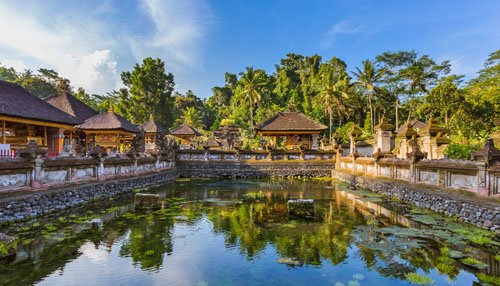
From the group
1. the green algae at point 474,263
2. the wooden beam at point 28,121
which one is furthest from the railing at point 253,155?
the green algae at point 474,263

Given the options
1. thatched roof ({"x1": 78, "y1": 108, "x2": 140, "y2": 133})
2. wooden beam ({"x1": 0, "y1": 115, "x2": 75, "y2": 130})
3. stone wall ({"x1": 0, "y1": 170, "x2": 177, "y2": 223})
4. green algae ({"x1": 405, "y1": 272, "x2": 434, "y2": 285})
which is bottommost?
green algae ({"x1": 405, "y1": 272, "x2": 434, "y2": 285})

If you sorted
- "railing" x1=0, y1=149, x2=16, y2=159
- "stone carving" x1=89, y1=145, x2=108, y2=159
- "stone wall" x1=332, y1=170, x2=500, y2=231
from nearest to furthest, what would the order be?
1. "stone wall" x1=332, y1=170, x2=500, y2=231
2. "railing" x1=0, y1=149, x2=16, y2=159
3. "stone carving" x1=89, y1=145, x2=108, y2=159

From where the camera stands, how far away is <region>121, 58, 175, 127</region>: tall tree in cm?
5575

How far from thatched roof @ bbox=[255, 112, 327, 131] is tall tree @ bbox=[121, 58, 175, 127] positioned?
30.0 metres

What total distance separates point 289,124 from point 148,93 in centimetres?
3345

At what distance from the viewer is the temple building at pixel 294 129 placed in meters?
33.1

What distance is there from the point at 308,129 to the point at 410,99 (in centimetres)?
3310

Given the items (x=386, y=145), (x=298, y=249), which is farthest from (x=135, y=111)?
(x=298, y=249)

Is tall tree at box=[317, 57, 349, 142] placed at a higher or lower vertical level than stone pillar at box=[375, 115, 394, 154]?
higher

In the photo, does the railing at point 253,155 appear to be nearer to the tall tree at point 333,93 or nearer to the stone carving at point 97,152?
the stone carving at point 97,152

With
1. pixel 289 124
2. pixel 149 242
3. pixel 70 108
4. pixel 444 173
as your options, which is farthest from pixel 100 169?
pixel 289 124

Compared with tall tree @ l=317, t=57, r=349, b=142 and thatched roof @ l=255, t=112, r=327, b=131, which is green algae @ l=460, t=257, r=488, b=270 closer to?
thatched roof @ l=255, t=112, r=327, b=131

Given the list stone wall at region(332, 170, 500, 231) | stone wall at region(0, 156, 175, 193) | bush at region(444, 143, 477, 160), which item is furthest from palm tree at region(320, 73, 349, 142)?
stone wall at region(0, 156, 175, 193)

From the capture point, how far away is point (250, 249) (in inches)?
324
